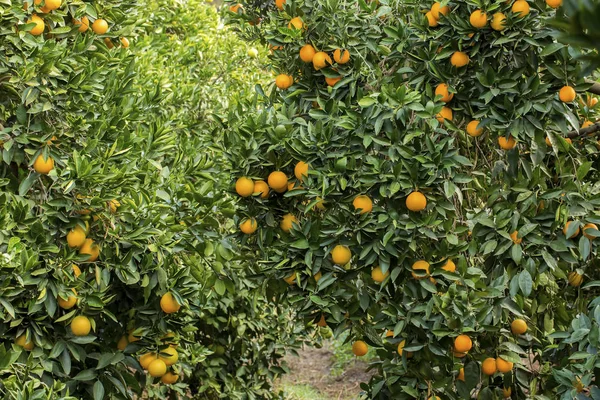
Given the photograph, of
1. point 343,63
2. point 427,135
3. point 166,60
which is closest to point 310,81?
point 343,63

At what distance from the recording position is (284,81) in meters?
2.77

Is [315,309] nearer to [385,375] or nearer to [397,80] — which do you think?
[385,375]

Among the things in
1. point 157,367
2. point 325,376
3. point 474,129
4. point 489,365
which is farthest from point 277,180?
point 325,376

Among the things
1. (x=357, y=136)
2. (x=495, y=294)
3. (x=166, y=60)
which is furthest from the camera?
(x=166, y=60)

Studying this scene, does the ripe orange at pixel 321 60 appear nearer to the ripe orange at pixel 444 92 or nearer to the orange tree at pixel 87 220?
the ripe orange at pixel 444 92

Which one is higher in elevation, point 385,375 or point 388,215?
point 388,215

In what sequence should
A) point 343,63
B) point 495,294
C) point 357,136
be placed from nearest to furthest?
1. point 495,294
2. point 357,136
3. point 343,63

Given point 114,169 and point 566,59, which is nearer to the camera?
point 566,59

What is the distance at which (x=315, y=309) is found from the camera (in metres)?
2.57

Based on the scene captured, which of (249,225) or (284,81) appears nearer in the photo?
(249,225)

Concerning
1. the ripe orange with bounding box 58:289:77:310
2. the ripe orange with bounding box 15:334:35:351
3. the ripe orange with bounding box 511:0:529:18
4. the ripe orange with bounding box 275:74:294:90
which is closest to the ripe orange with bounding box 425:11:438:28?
the ripe orange with bounding box 511:0:529:18

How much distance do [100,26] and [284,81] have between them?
2.67ft

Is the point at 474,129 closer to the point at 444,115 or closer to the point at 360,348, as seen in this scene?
the point at 444,115

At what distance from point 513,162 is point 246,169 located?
0.91 m
